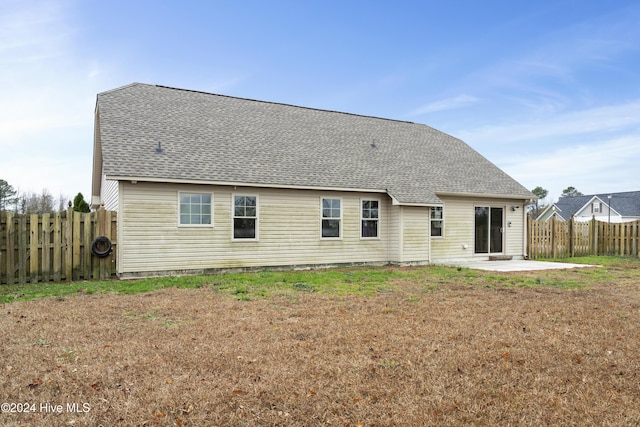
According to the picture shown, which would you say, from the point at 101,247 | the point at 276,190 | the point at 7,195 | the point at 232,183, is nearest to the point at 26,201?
the point at 7,195

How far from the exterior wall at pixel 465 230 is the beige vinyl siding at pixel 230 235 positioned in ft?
8.36

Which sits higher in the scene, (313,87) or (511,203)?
(313,87)

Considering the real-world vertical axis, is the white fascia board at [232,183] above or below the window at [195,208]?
above

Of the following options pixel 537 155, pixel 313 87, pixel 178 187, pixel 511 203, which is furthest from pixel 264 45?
pixel 537 155

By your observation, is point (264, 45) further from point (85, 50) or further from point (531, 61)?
point (531, 61)

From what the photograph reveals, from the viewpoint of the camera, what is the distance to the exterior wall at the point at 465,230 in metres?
16.2

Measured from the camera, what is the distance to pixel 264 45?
1852cm

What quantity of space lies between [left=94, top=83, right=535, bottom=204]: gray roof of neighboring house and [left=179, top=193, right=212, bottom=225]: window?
0.64 metres

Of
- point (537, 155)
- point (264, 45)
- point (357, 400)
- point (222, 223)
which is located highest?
point (264, 45)

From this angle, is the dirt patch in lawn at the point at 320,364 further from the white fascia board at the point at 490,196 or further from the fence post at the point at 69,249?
the white fascia board at the point at 490,196

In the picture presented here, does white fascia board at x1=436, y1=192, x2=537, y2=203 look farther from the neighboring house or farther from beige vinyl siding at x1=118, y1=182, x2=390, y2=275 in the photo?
beige vinyl siding at x1=118, y1=182, x2=390, y2=275

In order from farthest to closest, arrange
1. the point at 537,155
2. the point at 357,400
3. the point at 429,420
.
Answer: the point at 537,155 < the point at 357,400 < the point at 429,420

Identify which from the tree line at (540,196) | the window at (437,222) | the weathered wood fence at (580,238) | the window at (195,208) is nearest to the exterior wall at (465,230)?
the window at (437,222)

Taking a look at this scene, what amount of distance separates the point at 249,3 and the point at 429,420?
15.3 m
